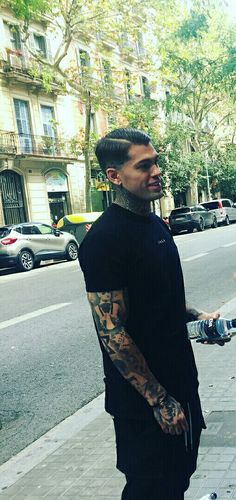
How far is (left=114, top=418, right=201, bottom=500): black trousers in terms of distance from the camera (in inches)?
75.3

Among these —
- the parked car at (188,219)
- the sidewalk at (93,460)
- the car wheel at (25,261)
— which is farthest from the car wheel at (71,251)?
the sidewalk at (93,460)

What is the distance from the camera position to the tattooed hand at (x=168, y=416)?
1.88 meters

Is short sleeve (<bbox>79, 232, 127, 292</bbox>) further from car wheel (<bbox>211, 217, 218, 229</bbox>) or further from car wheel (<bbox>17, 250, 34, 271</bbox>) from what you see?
car wheel (<bbox>211, 217, 218, 229</bbox>)

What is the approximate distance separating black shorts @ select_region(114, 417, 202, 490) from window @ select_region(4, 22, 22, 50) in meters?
27.5

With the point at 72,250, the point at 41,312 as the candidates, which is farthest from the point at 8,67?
the point at 41,312

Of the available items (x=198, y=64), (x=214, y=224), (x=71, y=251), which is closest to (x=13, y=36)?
(x=71, y=251)

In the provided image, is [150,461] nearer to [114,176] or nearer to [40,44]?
[114,176]

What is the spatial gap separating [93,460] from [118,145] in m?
2.14

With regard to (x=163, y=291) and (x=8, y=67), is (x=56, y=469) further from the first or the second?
(x=8, y=67)

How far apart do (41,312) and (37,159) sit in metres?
19.9

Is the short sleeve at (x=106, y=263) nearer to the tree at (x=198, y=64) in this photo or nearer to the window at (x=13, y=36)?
the tree at (x=198, y=64)

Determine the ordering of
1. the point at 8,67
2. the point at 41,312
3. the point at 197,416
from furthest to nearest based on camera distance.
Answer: the point at 8,67 → the point at 41,312 → the point at 197,416

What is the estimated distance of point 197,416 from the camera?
6.95 ft

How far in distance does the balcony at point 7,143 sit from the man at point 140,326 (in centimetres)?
2441
